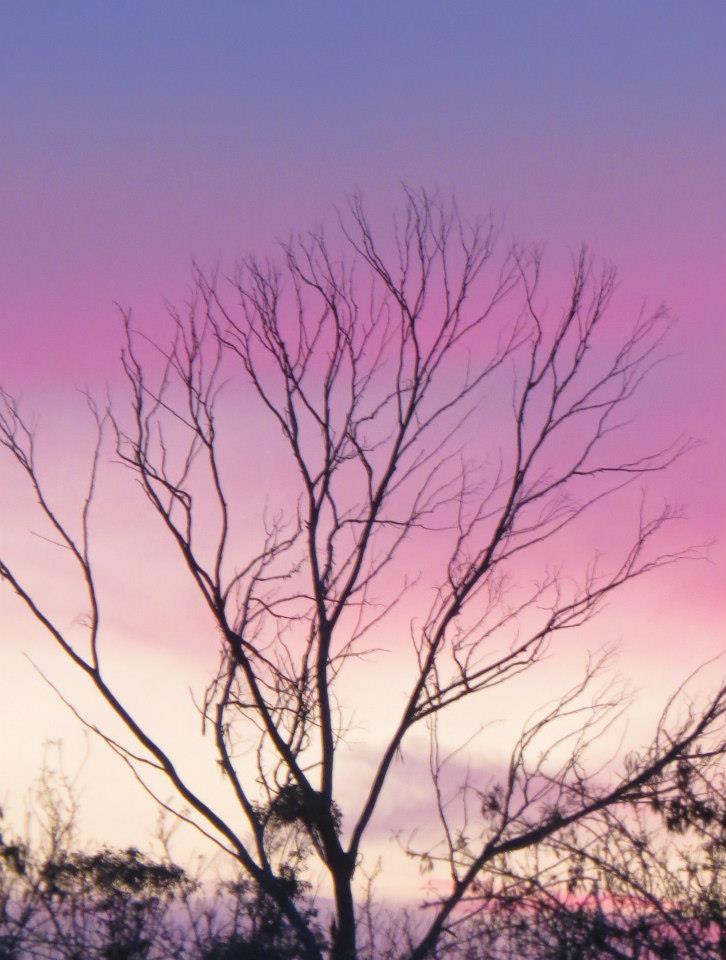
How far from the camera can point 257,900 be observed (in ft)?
39.4

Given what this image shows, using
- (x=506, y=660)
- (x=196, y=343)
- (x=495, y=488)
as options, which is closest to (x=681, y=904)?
(x=506, y=660)

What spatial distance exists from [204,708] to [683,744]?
173 inches

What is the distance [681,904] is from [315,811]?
332 centimetres

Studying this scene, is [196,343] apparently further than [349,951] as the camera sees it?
Yes

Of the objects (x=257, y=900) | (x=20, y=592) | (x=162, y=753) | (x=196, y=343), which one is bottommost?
(x=257, y=900)

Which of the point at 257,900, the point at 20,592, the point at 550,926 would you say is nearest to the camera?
the point at 550,926

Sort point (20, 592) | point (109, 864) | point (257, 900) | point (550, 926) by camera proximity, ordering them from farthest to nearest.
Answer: point (109, 864), point (257, 900), point (20, 592), point (550, 926)

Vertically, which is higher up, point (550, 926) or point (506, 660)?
point (506, 660)

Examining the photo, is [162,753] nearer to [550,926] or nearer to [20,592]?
[20,592]

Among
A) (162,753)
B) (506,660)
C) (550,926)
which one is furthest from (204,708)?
(550,926)

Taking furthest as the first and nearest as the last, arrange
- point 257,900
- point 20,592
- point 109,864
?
point 109,864 < point 257,900 < point 20,592

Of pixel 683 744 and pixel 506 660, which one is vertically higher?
pixel 506 660

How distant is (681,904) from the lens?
1062 cm

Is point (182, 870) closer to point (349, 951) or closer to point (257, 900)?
point (257, 900)
